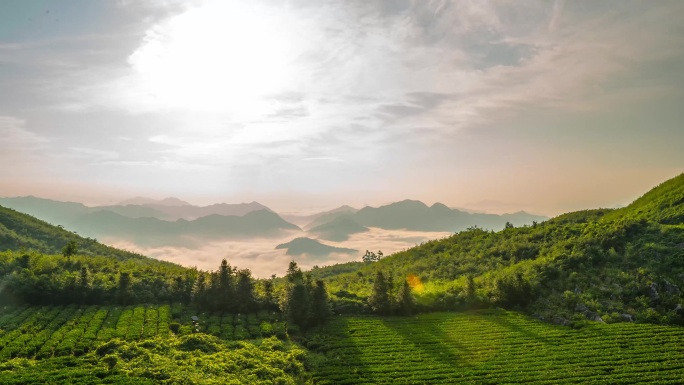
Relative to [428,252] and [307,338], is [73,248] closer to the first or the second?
[307,338]

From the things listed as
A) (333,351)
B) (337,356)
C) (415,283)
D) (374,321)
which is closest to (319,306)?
(374,321)

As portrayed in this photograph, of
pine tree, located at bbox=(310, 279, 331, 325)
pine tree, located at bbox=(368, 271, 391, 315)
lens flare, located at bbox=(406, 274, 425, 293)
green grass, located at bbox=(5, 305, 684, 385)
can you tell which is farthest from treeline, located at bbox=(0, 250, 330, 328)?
lens flare, located at bbox=(406, 274, 425, 293)

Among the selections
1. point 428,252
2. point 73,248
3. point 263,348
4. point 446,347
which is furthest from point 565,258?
point 73,248

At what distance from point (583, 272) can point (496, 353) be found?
38046 mm

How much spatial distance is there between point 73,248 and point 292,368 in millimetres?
79229

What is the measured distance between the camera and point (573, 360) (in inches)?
2132

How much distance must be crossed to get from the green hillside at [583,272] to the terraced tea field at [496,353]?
707 cm

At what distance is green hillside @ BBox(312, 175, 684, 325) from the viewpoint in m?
70.5

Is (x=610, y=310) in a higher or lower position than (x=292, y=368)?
higher

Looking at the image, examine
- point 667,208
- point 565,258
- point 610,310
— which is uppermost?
point 667,208

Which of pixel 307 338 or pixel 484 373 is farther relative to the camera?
pixel 307 338

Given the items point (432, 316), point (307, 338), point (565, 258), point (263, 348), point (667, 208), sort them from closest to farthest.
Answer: point (263, 348), point (307, 338), point (432, 316), point (565, 258), point (667, 208)

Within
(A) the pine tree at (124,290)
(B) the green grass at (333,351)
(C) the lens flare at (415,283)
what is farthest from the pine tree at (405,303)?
(A) the pine tree at (124,290)

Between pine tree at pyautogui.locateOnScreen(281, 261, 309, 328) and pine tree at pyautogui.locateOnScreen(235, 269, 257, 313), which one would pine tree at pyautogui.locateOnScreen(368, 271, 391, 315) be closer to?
pine tree at pyautogui.locateOnScreen(281, 261, 309, 328)
